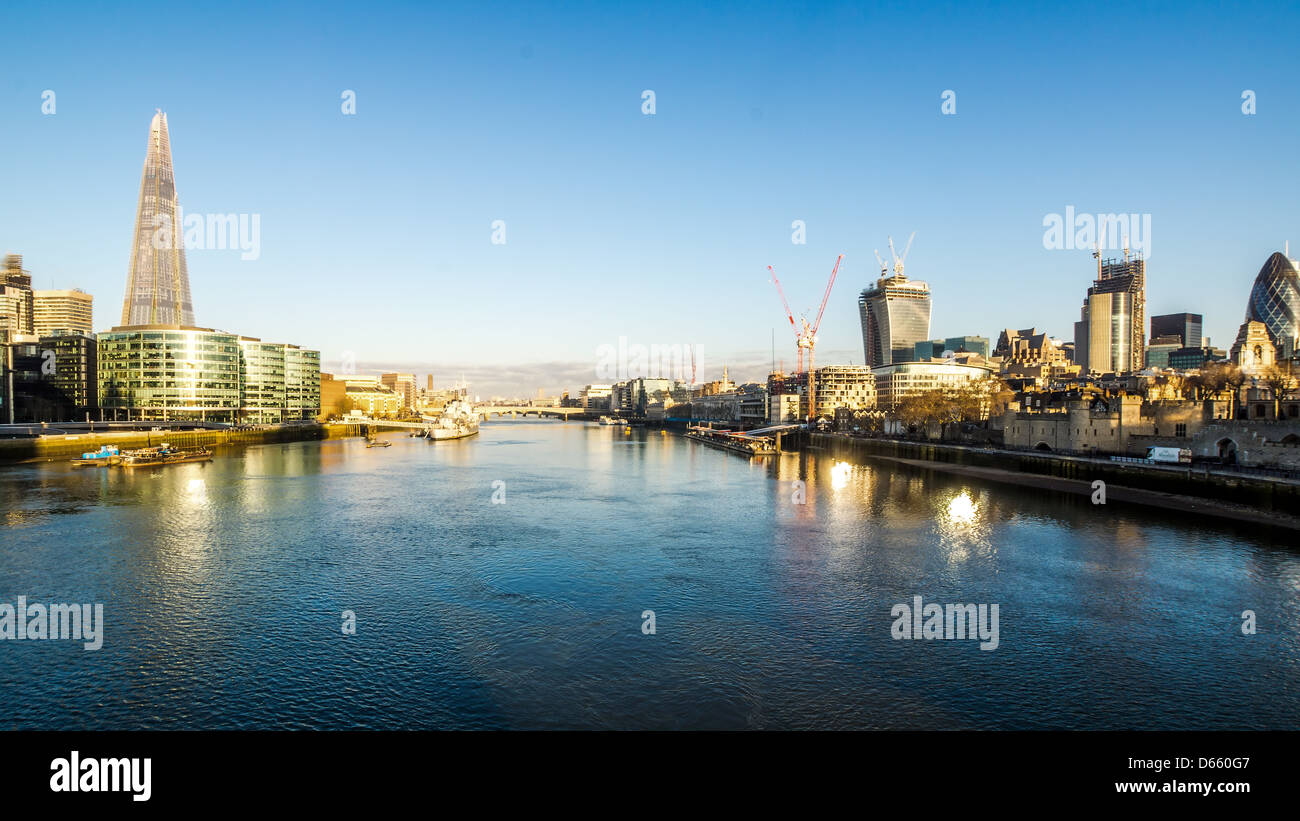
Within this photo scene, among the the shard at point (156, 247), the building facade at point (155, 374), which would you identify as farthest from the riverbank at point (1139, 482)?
the the shard at point (156, 247)

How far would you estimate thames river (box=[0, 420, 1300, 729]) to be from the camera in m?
16.1

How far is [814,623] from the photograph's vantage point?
22078 millimetres

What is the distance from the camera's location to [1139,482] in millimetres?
53438

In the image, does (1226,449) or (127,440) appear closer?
(1226,449)

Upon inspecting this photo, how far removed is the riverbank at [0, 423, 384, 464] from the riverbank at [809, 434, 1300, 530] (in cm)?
10645

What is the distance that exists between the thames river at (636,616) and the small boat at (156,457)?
29.6 m

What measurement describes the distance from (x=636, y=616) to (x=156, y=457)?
7750cm

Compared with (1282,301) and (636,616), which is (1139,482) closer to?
(636,616)

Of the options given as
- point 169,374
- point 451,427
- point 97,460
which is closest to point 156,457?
point 97,460

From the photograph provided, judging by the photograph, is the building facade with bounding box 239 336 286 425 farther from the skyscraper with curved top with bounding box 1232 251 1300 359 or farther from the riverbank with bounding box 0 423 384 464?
the skyscraper with curved top with bounding box 1232 251 1300 359
